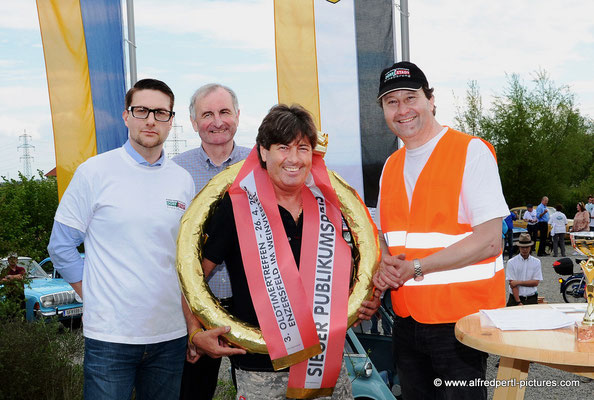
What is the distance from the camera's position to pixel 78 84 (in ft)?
19.0

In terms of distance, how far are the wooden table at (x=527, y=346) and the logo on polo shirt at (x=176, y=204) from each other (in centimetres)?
136

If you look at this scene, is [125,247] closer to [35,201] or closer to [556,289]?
[556,289]

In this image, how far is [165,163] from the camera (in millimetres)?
2883

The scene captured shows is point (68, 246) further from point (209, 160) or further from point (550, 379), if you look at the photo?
point (550, 379)

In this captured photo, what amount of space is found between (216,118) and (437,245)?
149 cm

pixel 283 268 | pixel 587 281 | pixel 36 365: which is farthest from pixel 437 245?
pixel 36 365

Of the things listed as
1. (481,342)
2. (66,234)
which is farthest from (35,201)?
(481,342)

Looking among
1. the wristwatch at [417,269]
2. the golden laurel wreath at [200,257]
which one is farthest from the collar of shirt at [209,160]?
the wristwatch at [417,269]

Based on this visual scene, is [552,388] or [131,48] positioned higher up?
[131,48]

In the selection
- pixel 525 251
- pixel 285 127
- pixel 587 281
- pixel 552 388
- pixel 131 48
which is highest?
pixel 131 48

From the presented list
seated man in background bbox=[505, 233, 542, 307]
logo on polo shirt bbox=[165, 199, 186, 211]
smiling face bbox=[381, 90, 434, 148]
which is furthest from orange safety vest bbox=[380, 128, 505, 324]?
seated man in background bbox=[505, 233, 542, 307]

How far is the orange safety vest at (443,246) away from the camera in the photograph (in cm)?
265

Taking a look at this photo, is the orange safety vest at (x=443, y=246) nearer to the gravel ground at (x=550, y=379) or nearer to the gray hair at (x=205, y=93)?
the gray hair at (x=205, y=93)

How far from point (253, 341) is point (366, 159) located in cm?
435
